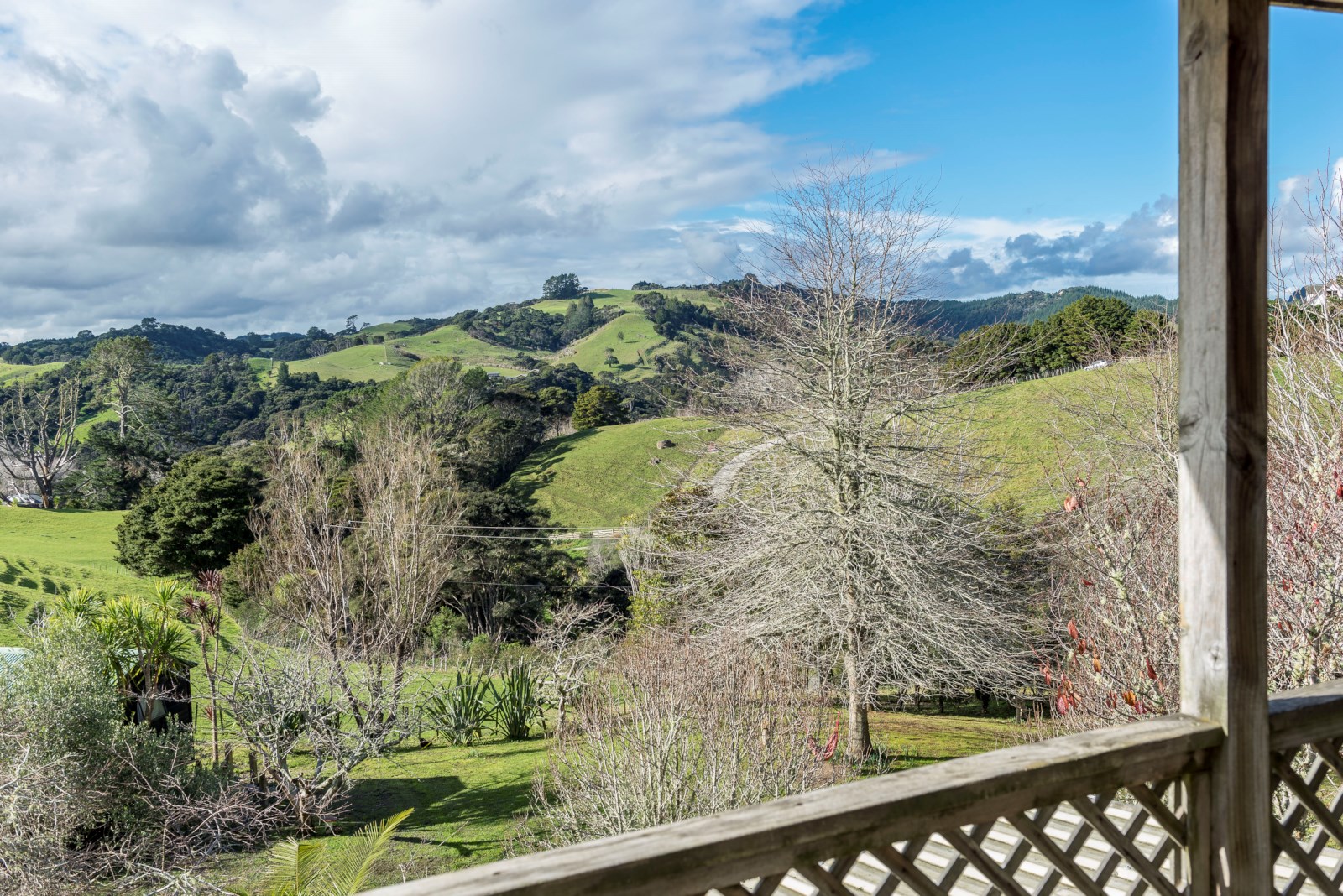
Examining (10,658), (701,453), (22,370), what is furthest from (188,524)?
(22,370)

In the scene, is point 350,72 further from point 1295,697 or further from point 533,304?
point 533,304

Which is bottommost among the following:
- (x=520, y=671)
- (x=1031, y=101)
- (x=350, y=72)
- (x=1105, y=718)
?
(x=520, y=671)

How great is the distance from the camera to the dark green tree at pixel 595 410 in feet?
172

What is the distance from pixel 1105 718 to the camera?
6.65 meters

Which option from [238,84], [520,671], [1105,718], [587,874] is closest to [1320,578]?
[1105,718]

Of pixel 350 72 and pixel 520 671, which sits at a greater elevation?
pixel 350 72

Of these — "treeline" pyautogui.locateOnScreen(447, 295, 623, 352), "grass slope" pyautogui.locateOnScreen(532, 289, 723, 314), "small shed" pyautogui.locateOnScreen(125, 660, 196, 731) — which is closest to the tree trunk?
"small shed" pyautogui.locateOnScreen(125, 660, 196, 731)

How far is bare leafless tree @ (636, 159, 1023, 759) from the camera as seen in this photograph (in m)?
11.9

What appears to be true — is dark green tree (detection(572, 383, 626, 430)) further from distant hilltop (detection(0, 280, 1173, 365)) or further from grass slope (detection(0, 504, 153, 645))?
grass slope (detection(0, 504, 153, 645))

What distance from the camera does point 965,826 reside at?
4.86 feet

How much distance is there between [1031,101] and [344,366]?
76172mm

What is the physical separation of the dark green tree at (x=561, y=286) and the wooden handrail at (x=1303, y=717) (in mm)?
112422

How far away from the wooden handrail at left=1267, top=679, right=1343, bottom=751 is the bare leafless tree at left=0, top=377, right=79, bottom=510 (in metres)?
51.5

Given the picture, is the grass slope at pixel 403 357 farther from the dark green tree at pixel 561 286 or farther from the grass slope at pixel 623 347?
the dark green tree at pixel 561 286
